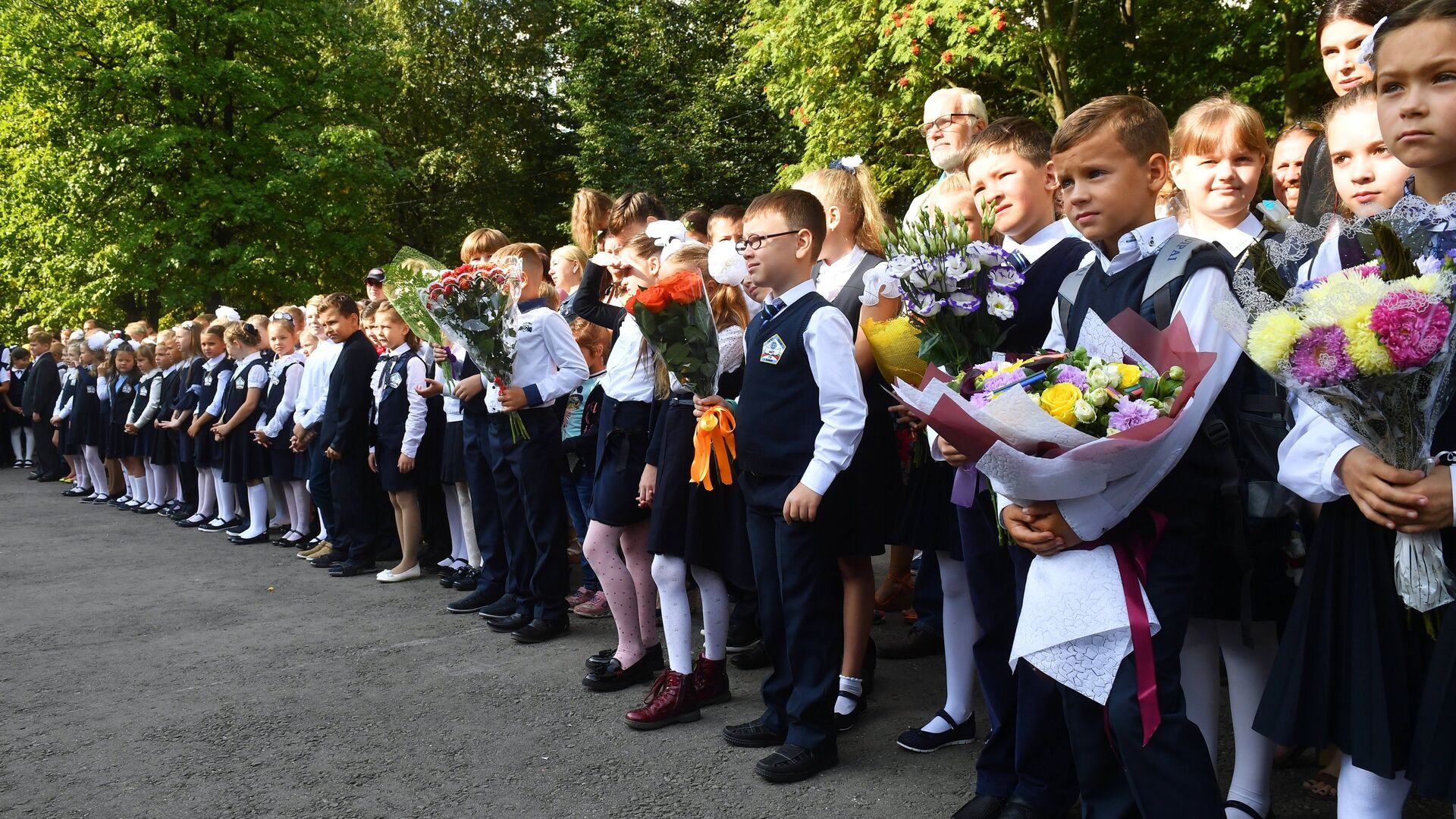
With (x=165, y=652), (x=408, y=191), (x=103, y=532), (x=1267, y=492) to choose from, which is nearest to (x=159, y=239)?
(x=408, y=191)

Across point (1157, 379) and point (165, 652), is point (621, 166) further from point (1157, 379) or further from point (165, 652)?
point (1157, 379)

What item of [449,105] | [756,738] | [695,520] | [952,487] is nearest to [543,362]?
[695,520]

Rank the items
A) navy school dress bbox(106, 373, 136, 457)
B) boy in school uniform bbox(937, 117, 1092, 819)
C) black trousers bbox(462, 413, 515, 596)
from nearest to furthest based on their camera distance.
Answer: boy in school uniform bbox(937, 117, 1092, 819), black trousers bbox(462, 413, 515, 596), navy school dress bbox(106, 373, 136, 457)

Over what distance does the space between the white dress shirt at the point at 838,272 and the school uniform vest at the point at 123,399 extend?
40.1 ft

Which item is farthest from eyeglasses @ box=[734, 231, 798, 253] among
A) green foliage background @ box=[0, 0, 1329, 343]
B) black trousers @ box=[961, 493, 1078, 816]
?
green foliage background @ box=[0, 0, 1329, 343]

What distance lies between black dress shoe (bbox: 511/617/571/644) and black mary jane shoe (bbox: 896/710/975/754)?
8.52ft

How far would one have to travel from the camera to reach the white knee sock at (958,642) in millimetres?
4477

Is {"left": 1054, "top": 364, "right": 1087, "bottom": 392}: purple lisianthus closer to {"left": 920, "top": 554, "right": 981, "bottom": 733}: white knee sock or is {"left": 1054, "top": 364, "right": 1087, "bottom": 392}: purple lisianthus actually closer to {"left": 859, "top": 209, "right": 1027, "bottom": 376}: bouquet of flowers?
{"left": 859, "top": 209, "right": 1027, "bottom": 376}: bouquet of flowers

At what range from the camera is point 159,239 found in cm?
2478

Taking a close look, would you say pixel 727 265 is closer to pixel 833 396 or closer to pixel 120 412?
pixel 833 396

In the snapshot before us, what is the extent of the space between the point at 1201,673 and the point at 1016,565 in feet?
2.79

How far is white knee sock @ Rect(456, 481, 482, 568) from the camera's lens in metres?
8.20

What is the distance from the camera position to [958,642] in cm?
450

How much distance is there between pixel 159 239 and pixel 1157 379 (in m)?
26.4
